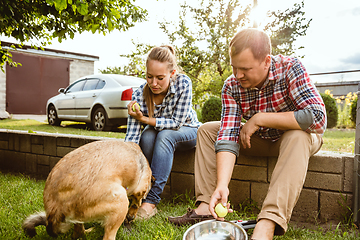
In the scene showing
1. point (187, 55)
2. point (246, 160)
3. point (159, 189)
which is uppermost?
point (187, 55)

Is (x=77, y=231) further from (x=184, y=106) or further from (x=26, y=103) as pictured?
(x=26, y=103)

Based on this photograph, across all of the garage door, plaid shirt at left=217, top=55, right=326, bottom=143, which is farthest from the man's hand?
the garage door

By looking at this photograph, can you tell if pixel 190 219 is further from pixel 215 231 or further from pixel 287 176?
pixel 287 176

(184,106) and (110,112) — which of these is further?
(110,112)

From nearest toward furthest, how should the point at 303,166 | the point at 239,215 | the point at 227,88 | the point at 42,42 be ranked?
the point at 303,166
the point at 227,88
the point at 239,215
the point at 42,42

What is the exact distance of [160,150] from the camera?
8.25 ft

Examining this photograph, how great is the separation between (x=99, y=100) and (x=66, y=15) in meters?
3.83

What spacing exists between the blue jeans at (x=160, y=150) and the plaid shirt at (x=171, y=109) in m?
0.08

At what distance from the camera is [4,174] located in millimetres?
4117

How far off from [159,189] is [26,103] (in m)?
14.9

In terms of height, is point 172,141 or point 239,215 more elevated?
point 172,141

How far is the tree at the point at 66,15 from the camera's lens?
299cm

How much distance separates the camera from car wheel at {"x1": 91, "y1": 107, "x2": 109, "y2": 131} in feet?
23.8

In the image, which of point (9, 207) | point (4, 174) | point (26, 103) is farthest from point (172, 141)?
point (26, 103)
